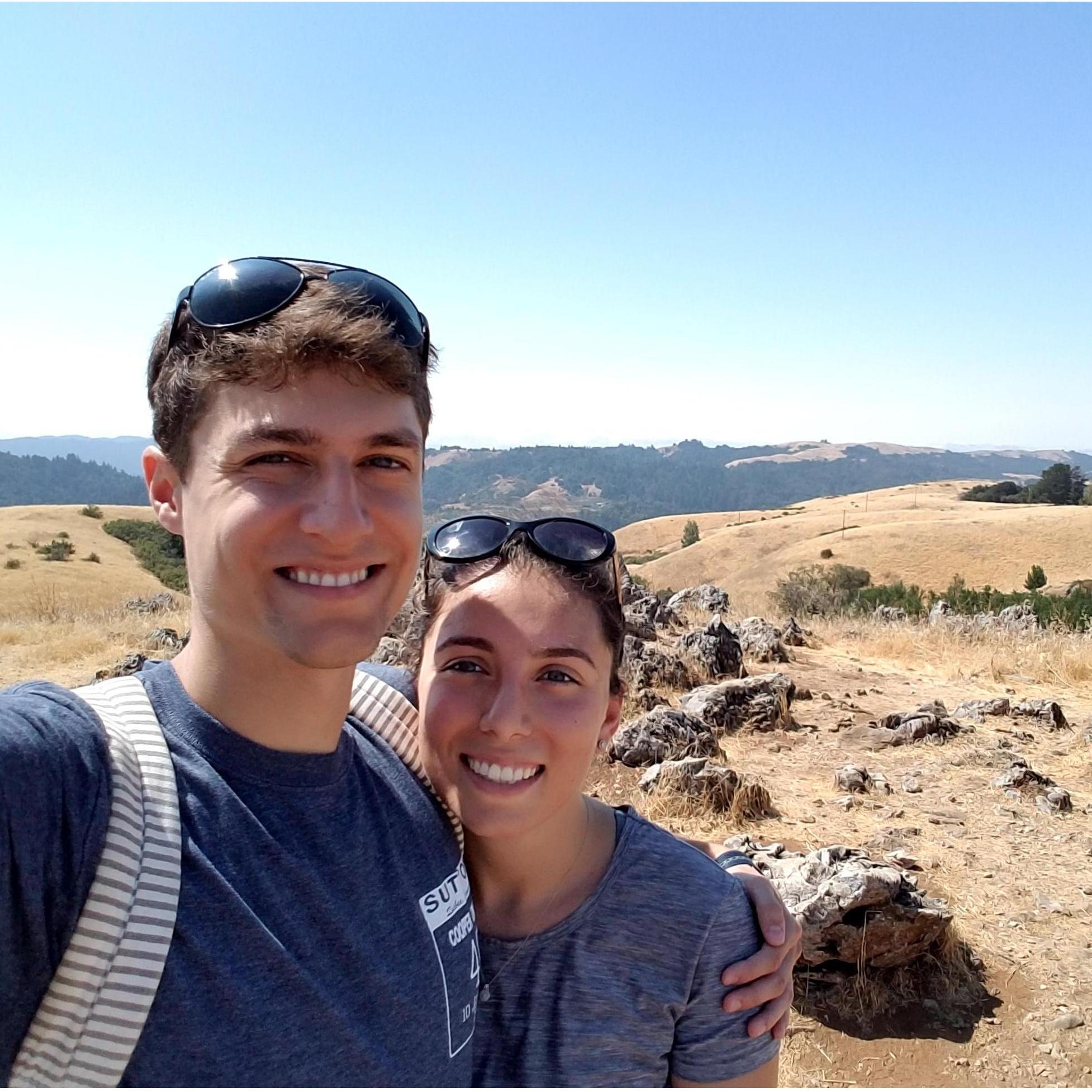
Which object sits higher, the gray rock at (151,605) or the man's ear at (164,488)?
the man's ear at (164,488)

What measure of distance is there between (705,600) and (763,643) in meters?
4.79

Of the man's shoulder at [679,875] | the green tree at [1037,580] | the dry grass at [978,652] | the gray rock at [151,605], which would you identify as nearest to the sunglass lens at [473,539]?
the man's shoulder at [679,875]

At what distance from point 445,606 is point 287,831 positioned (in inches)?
27.0

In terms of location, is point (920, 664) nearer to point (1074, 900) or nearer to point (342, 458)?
point (1074, 900)

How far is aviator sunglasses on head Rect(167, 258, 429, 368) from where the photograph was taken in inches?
57.8

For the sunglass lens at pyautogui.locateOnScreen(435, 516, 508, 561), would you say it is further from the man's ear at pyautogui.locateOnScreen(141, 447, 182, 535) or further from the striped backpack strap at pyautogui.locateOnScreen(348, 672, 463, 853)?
the man's ear at pyautogui.locateOnScreen(141, 447, 182, 535)

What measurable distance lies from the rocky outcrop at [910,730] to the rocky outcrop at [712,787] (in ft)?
6.34

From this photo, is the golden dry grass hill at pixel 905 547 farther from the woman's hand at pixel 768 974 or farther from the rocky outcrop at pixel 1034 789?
the woman's hand at pixel 768 974

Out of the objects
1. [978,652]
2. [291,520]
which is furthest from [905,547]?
[291,520]

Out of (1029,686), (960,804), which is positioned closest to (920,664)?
(1029,686)

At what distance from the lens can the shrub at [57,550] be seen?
146 ft

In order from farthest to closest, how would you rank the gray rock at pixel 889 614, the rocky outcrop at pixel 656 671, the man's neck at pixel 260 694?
the gray rock at pixel 889 614 → the rocky outcrop at pixel 656 671 → the man's neck at pixel 260 694

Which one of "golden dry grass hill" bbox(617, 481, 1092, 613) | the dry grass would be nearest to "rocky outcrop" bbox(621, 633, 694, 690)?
the dry grass

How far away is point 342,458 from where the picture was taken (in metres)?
1.39
